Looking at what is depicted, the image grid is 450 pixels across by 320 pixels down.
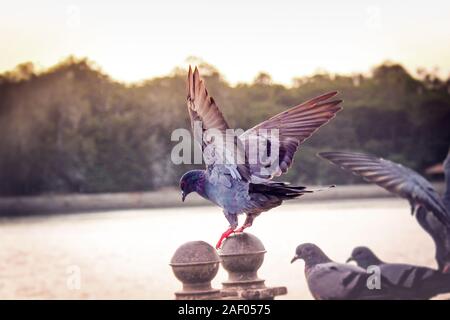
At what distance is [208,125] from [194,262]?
3.00 ft

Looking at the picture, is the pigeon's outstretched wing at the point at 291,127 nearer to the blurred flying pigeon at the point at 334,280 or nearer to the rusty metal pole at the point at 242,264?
the rusty metal pole at the point at 242,264

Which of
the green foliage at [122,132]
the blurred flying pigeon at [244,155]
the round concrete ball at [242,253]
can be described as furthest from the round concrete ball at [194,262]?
the green foliage at [122,132]

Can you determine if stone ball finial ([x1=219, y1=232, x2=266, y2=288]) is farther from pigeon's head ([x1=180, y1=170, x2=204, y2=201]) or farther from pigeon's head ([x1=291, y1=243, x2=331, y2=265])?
pigeon's head ([x1=291, y1=243, x2=331, y2=265])

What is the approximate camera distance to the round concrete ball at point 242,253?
5.96 metres

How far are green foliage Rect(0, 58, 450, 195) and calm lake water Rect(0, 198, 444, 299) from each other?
165 centimetres

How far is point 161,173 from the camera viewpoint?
102 ft

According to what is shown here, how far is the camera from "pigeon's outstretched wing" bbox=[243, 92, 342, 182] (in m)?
6.50

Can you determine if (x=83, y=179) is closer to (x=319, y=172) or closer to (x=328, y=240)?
(x=319, y=172)

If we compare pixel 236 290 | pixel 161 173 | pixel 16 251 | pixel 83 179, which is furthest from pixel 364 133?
pixel 236 290

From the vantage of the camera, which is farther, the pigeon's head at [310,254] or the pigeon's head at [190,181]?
the pigeon's head at [310,254]

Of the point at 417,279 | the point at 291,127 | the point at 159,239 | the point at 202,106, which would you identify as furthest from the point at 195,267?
the point at 159,239

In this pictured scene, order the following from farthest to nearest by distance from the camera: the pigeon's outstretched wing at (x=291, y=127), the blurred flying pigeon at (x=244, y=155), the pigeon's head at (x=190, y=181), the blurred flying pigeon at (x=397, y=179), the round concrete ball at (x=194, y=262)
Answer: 1. the blurred flying pigeon at (x=397, y=179)
2. the pigeon's outstretched wing at (x=291, y=127)
3. the pigeon's head at (x=190, y=181)
4. the blurred flying pigeon at (x=244, y=155)
5. the round concrete ball at (x=194, y=262)

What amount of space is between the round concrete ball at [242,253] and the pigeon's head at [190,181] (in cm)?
50

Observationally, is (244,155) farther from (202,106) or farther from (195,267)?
(195,267)
